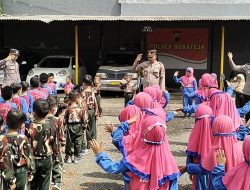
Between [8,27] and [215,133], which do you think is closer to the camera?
[215,133]

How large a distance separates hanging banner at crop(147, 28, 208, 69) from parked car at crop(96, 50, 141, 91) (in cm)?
273

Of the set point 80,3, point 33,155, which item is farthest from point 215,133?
point 80,3

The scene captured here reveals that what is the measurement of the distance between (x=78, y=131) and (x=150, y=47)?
15343 mm

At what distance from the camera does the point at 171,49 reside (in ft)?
78.0

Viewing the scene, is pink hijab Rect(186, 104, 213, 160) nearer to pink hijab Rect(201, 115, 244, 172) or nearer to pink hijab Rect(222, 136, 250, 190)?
pink hijab Rect(201, 115, 244, 172)

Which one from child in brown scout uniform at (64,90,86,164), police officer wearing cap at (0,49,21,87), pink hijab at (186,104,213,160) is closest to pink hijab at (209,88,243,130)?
pink hijab at (186,104,213,160)

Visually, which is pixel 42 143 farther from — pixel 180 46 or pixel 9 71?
pixel 180 46

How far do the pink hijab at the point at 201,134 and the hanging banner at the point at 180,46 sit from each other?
670 inches

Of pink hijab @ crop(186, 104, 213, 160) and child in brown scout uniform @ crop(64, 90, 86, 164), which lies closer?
pink hijab @ crop(186, 104, 213, 160)

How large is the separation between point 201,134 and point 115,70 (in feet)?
44.7

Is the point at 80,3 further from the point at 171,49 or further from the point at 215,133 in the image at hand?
the point at 215,133

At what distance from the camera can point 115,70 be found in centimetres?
2002

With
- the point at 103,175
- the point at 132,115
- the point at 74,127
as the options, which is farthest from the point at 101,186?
the point at 132,115

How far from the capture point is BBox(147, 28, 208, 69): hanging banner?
2347 cm
